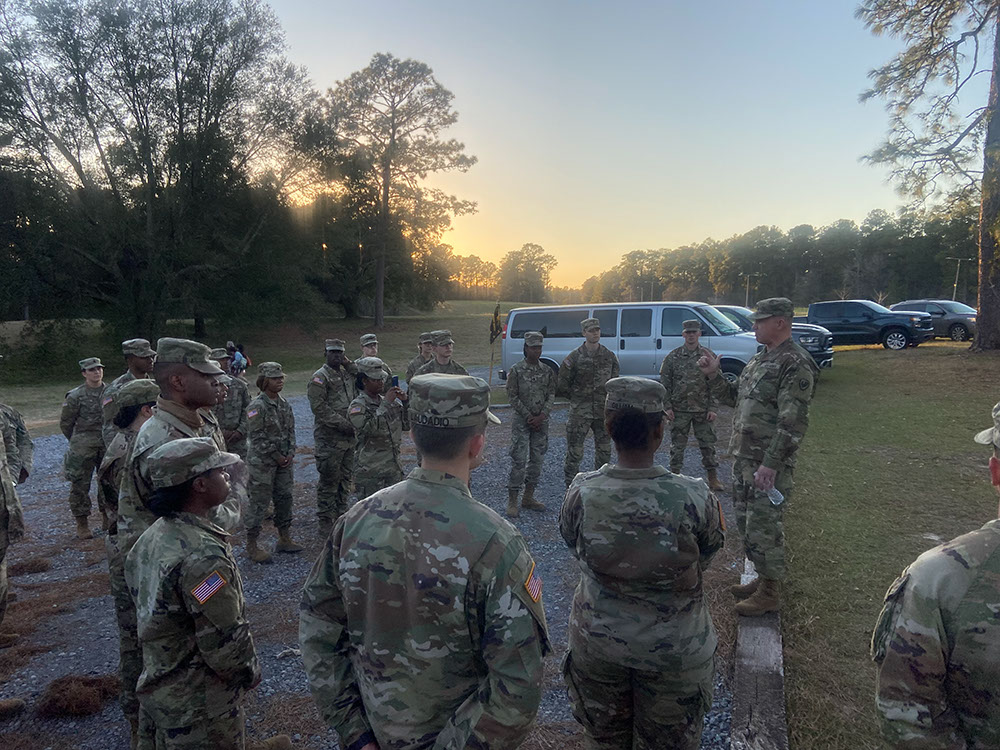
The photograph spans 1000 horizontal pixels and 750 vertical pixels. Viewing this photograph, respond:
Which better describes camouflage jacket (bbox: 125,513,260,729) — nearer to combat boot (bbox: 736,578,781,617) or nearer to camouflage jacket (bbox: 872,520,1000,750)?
camouflage jacket (bbox: 872,520,1000,750)

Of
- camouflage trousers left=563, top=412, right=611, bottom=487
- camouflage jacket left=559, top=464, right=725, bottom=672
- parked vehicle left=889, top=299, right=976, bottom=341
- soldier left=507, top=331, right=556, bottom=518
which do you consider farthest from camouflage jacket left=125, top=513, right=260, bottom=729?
parked vehicle left=889, top=299, right=976, bottom=341

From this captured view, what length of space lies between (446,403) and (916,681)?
58.9 inches

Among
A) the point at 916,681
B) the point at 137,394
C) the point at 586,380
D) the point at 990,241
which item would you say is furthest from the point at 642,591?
the point at 990,241

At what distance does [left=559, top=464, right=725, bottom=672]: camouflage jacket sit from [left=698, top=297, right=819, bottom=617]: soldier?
6.56ft

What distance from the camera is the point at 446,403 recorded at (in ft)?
5.71

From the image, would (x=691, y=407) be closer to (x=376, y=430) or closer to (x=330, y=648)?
(x=376, y=430)

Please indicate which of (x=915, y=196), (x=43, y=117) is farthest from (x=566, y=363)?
(x=43, y=117)

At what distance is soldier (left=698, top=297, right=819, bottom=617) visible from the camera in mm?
4117

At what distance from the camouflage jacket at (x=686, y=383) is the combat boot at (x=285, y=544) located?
4744 mm

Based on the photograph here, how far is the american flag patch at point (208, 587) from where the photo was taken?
221cm

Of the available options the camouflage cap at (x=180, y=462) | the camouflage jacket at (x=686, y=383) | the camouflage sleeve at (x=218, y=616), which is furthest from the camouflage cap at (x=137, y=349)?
the camouflage jacket at (x=686, y=383)

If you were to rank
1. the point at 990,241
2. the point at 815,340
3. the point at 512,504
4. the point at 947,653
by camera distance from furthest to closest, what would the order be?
the point at 990,241 → the point at 815,340 → the point at 512,504 → the point at 947,653

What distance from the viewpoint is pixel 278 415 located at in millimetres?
5910

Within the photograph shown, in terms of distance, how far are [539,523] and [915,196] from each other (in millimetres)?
17850
